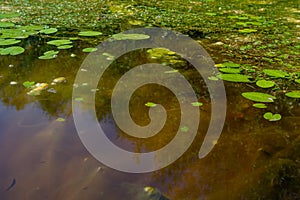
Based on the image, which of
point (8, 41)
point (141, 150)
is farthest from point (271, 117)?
point (8, 41)

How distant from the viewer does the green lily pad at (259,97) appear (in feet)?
6.66

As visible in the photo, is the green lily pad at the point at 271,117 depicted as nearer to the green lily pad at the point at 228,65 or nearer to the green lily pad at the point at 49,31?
the green lily pad at the point at 228,65

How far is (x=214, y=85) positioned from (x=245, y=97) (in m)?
0.29

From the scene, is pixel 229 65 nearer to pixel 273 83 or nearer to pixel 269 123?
pixel 273 83

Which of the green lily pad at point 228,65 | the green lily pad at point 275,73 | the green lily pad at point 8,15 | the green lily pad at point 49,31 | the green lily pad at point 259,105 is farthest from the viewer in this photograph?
the green lily pad at point 8,15

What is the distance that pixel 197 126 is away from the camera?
5.78 feet

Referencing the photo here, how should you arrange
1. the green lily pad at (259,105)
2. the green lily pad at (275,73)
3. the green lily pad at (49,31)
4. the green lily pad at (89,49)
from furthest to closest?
1. the green lily pad at (49,31)
2. the green lily pad at (89,49)
3. the green lily pad at (275,73)
4. the green lily pad at (259,105)

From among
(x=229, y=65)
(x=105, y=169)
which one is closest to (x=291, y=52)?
(x=229, y=65)

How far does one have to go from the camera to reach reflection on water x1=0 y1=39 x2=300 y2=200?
1.25 metres

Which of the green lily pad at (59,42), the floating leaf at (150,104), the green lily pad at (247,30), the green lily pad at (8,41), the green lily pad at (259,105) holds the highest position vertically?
the green lily pad at (247,30)

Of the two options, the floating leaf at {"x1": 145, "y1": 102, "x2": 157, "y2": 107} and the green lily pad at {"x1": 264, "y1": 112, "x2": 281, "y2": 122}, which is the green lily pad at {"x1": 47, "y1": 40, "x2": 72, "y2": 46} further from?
the green lily pad at {"x1": 264, "y1": 112, "x2": 281, "y2": 122}

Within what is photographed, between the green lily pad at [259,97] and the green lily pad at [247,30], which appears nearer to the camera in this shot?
the green lily pad at [259,97]

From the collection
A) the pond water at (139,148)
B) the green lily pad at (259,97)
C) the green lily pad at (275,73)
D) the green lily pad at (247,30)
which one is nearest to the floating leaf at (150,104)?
the pond water at (139,148)

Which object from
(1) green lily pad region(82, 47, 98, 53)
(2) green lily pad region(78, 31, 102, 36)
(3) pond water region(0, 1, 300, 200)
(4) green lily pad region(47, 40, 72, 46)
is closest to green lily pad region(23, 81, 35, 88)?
(3) pond water region(0, 1, 300, 200)
